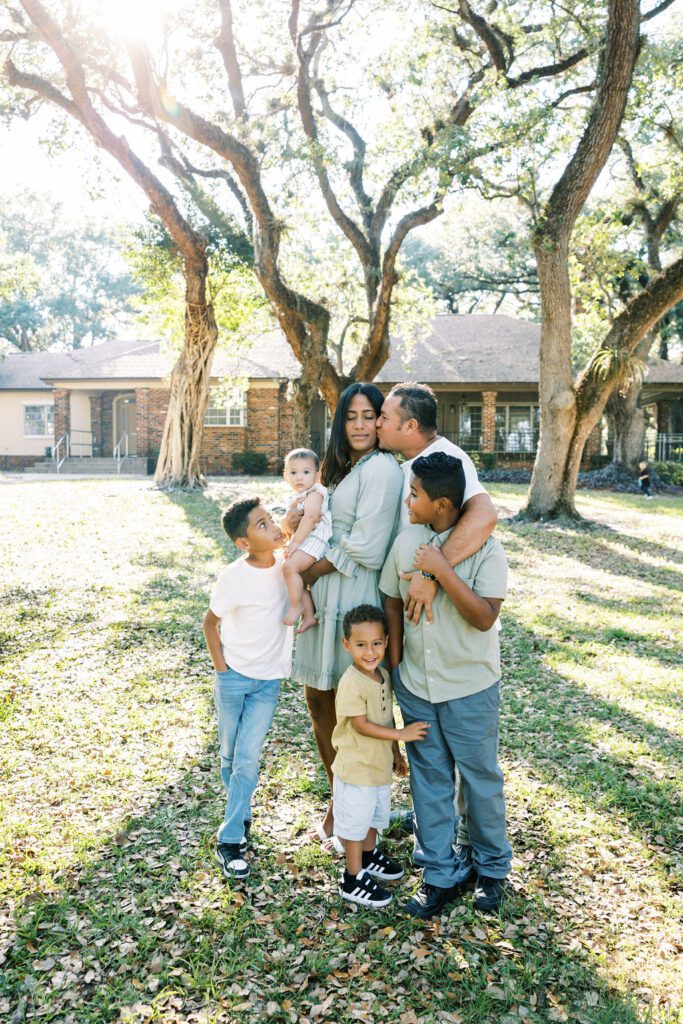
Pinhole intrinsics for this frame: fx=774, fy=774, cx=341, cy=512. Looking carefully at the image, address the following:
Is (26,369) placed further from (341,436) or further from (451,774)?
(451,774)

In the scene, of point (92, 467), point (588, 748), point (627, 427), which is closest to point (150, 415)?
point (92, 467)

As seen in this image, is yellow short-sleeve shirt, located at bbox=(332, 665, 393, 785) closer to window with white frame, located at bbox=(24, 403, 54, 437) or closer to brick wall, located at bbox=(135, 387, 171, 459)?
brick wall, located at bbox=(135, 387, 171, 459)

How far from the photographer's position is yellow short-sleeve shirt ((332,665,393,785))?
3.11 meters

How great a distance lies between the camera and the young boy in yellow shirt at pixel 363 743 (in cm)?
307

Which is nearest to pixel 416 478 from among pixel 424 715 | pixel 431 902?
pixel 424 715

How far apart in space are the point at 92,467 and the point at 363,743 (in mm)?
25345

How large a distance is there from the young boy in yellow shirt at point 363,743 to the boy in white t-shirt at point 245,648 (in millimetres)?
384

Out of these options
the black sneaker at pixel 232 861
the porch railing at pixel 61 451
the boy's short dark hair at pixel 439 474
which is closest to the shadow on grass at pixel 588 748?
the black sneaker at pixel 232 861

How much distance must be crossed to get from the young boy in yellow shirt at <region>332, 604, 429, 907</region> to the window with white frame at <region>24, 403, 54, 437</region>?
1157 inches

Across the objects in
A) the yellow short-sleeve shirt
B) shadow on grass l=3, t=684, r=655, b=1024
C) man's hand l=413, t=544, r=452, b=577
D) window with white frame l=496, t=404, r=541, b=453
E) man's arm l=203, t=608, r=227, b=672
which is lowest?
shadow on grass l=3, t=684, r=655, b=1024

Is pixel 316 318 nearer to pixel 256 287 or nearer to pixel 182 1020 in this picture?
pixel 256 287

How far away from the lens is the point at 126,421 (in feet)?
97.6

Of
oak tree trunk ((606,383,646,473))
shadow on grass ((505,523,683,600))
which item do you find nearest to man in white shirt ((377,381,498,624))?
shadow on grass ((505,523,683,600))

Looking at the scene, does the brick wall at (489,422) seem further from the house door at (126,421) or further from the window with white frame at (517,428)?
the house door at (126,421)
